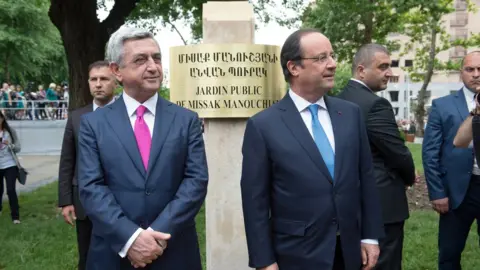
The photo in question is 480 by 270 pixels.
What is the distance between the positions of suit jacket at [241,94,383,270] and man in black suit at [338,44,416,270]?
1115 millimetres

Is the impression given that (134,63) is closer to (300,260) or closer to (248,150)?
(248,150)

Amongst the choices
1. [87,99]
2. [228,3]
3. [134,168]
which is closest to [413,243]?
[228,3]

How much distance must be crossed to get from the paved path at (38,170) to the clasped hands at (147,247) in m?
10.9

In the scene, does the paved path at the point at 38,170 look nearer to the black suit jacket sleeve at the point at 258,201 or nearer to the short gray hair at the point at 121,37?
the short gray hair at the point at 121,37

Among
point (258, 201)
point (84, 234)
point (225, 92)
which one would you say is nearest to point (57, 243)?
point (84, 234)

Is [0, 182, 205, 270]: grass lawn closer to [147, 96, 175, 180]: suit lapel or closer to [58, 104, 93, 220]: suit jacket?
[58, 104, 93, 220]: suit jacket

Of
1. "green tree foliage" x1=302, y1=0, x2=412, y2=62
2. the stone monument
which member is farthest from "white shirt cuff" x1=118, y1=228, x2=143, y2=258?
"green tree foliage" x1=302, y1=0, x2=412, y2=62

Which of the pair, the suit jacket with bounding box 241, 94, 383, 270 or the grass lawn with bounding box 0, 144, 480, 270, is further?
the grass lawn with bounding box 0, 144, 480, 270

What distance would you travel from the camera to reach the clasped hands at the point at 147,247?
10.3 feet

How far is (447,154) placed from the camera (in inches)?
202

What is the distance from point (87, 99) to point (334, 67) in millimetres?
8606

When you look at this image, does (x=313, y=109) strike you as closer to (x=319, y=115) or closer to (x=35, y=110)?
(x=319, y=115)

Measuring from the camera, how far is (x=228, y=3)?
17.8 feet

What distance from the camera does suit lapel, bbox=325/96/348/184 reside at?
10.9 ft
